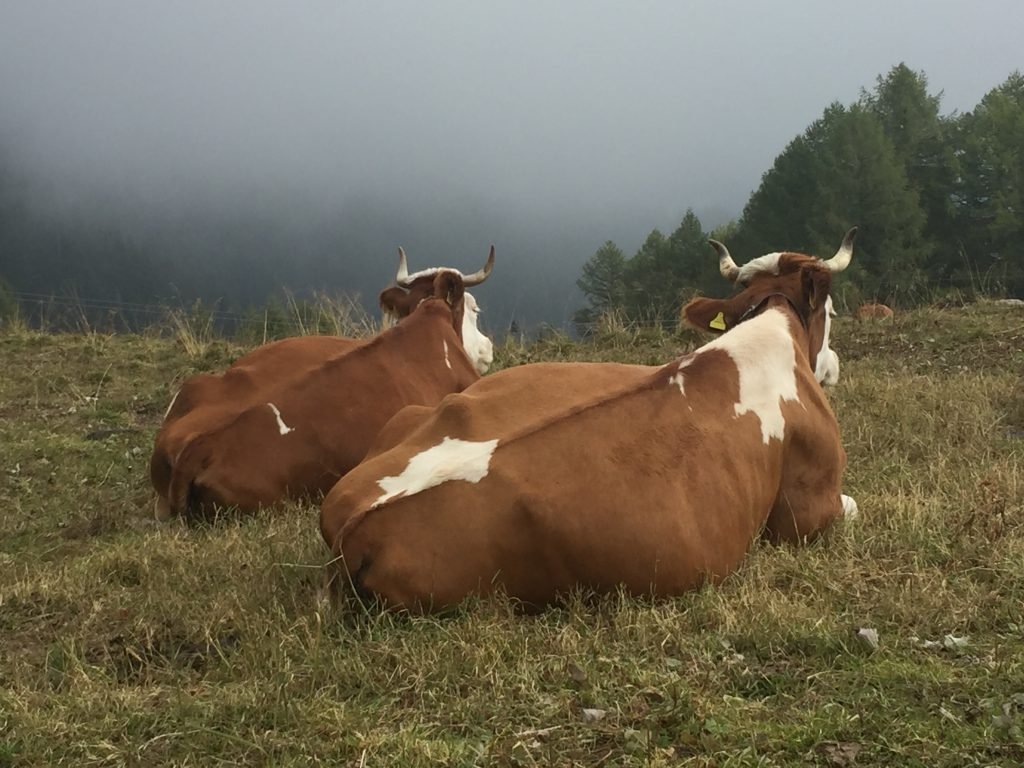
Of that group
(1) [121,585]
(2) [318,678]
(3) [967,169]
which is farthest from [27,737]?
(3) [967,169]

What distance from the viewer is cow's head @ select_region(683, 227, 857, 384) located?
6.68m

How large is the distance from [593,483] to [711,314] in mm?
3101

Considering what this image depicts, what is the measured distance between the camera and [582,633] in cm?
418

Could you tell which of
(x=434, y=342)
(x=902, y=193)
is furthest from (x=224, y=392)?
(x=902, y=193)

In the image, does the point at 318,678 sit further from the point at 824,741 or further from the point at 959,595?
the point at 959,595

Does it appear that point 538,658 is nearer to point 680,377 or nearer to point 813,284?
point 680,377

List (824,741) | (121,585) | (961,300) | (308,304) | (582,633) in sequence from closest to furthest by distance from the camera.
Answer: (824,741) < (582,633) < (121,585) < (961,300) < (308,304)

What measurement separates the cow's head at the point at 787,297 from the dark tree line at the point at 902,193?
40.0 metres

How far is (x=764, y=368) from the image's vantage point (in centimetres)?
557

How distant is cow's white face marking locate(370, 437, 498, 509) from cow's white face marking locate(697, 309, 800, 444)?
58.6 inches

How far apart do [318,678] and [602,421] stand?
1802 mm

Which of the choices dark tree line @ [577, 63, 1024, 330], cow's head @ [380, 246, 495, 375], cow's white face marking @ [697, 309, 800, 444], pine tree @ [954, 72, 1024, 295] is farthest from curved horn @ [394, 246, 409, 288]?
pine tree @ [954, 72, 1024, 295]

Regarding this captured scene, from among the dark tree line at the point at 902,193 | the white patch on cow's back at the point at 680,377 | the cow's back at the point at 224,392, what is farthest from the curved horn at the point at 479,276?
the dark tree line at the point at 902,193

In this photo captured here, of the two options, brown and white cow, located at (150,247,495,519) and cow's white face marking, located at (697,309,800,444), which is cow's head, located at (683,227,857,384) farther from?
brown and white cow, located at (150,247,495,519)
